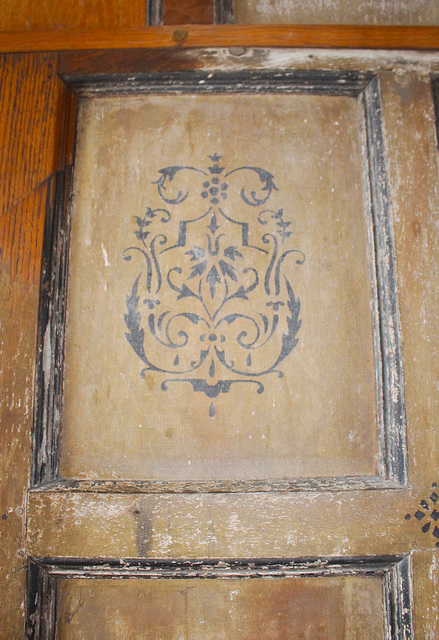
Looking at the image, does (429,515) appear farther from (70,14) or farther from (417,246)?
(70,14)

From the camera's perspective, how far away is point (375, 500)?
730mm

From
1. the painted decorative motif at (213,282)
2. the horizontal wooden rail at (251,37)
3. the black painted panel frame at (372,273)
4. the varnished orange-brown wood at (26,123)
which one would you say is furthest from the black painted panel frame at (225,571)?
the horizontal wooden rail at (251,37)

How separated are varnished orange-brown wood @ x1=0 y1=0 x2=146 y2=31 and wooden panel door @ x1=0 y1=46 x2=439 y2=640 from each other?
9 centimetres

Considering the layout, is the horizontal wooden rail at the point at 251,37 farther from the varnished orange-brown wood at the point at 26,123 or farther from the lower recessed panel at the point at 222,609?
the lower recessed panel at the point at 222,609

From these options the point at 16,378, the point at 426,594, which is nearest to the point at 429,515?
the point at 426,594

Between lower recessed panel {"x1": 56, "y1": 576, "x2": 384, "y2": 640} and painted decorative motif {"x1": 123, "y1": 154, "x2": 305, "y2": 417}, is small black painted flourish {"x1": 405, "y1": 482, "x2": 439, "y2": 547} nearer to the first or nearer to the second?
lower recessed panel {"x1": 56, "y1": 576, "x2": 384, "y2": 640}

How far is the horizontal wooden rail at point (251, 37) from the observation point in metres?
0.85

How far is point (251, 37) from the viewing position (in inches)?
33.3

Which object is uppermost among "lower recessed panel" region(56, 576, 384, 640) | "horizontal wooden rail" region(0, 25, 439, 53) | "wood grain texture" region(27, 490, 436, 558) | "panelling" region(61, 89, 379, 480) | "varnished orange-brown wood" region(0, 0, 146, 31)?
"varnished orange-brown wood" region(0, 0, 146, 31)

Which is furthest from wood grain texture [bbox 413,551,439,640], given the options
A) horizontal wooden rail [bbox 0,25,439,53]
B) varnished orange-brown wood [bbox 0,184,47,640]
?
horizontal wooden rail [bbox 0,25,439,53]

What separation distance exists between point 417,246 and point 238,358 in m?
0.39

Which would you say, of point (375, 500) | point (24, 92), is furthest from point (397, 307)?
point (24, 92)

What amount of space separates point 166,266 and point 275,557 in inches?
21.3

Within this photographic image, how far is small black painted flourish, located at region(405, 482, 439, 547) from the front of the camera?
2.38ft
